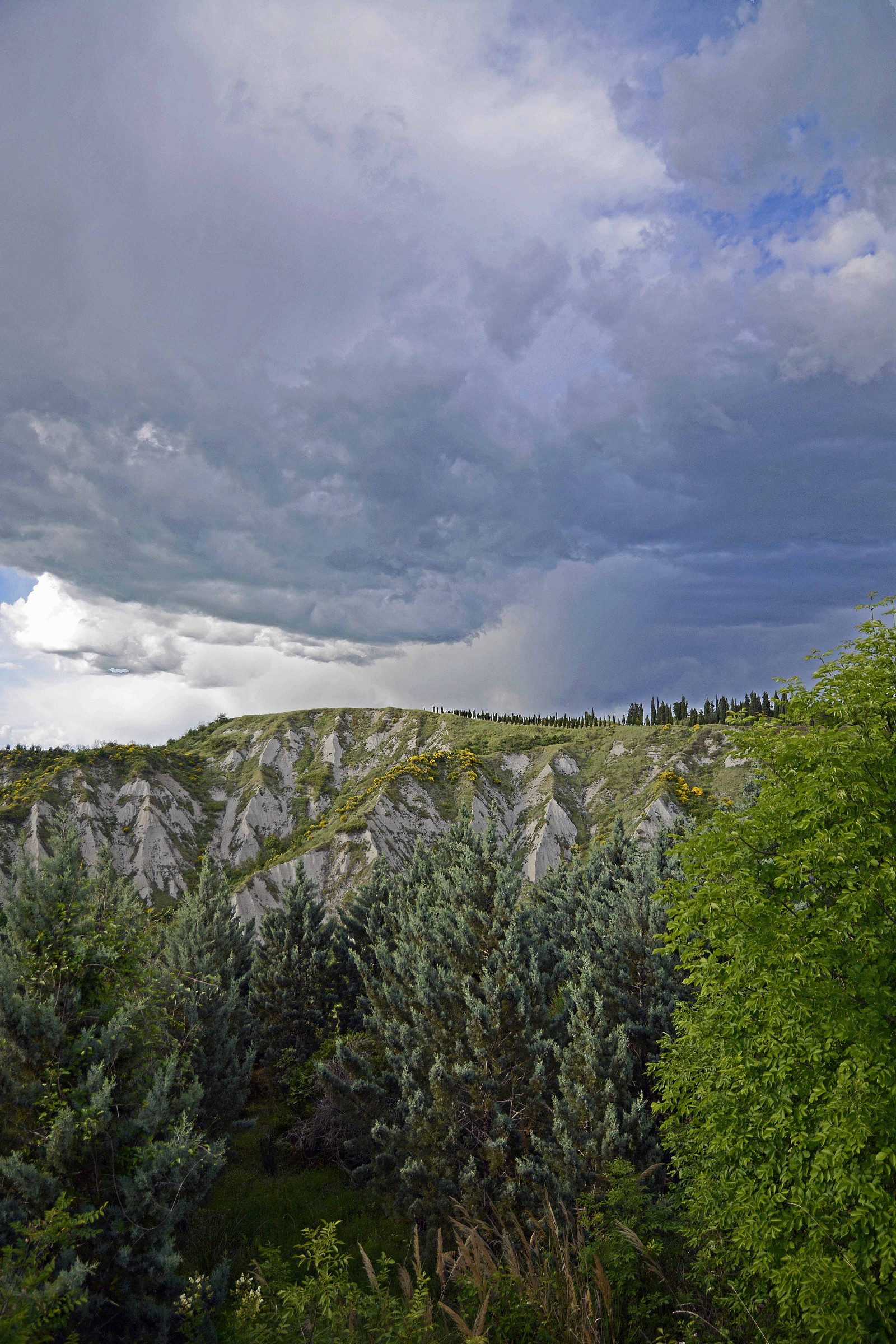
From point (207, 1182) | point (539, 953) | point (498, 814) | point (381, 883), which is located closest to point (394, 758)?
point (498, 814)

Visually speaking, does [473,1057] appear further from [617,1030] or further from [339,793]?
[339,793]

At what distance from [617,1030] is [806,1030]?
710 centimetres

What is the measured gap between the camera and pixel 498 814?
8662 centimetres

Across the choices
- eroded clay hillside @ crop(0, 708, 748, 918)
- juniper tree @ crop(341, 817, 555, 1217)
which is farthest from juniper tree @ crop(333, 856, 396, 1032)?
eroded clay hillside @ crop(0, 708, 748, 918)

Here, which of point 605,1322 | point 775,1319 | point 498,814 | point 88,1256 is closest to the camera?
point 605,1322

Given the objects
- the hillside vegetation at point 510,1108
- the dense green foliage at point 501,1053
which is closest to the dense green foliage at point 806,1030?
the hillside vegetation at point 510,1108

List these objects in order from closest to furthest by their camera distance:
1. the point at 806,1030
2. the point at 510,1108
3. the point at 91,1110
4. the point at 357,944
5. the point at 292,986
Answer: the point at 91,1110 < the point at 806,1030 < the point at 510,1108 < the point at 292,986 < the point at 357,944

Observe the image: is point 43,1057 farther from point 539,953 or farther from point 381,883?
point 381,883

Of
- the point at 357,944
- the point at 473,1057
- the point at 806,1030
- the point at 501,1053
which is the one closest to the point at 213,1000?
the point at 473,1057

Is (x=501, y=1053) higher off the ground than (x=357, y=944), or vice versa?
(x=501, y=1053)

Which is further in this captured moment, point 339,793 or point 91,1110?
point 339,793

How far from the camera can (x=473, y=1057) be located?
18.9 metres

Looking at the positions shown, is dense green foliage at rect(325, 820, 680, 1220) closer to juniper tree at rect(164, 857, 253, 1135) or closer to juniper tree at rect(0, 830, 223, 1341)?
juniper tree at rect(164, 857, 253, 1135)

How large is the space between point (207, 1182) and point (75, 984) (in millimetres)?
4750
